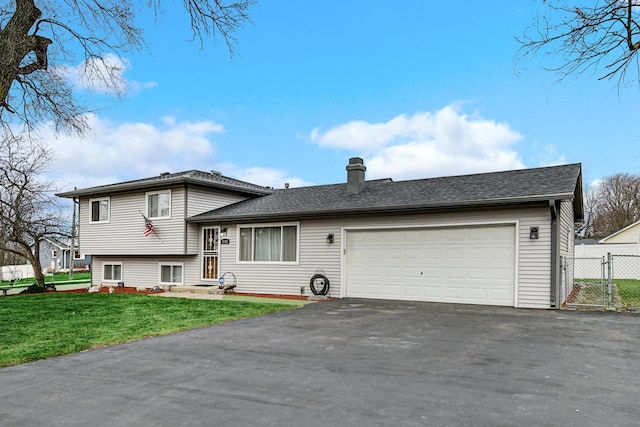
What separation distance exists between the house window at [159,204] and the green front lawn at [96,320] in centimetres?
346

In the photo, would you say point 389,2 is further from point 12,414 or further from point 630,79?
point 12,414

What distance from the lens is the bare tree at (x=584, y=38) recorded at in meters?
5.94

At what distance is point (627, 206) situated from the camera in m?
37.9

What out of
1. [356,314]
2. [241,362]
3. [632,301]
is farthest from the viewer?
[632,301]

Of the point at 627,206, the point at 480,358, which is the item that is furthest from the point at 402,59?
the point at 627,206

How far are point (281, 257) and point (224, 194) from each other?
4153mm

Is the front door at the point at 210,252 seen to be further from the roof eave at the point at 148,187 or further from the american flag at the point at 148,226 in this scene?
the american flag at the point at 148,226

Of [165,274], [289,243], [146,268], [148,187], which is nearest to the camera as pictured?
[289,243]

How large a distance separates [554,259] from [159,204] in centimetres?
1240

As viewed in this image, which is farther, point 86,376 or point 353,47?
point 353,47

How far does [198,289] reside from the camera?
14.1 meters

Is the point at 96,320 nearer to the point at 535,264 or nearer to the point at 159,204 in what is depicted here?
the point at 159,204

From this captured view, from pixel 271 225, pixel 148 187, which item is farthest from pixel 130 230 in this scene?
pixel 271 225

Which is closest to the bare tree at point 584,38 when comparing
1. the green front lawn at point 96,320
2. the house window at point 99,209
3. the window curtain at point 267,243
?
the green front lawn at point 96,320
